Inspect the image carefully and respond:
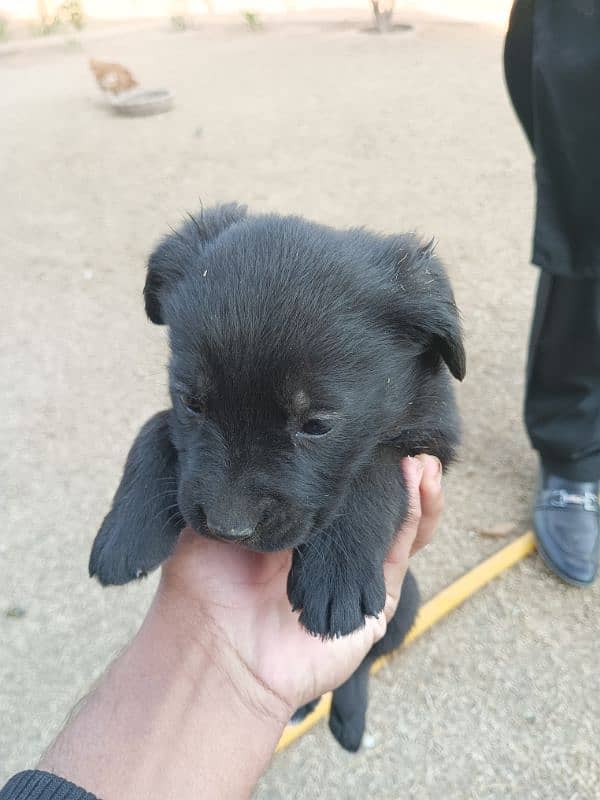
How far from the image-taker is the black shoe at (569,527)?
317 cm

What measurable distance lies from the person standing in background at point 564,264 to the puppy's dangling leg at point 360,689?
40.0 inches

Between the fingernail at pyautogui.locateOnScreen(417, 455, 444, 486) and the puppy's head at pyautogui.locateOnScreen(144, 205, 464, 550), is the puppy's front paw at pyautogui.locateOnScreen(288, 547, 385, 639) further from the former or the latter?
the fingernail at pyautogui.locateOnScreen(417, 455, 444, 486)

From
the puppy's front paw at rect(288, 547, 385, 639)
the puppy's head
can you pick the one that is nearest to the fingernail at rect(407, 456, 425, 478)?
the puppy's head

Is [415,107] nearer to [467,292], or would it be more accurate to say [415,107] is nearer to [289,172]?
[289,172]

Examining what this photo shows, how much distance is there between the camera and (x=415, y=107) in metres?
8.67

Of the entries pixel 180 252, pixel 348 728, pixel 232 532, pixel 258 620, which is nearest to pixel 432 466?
pixel 258 620

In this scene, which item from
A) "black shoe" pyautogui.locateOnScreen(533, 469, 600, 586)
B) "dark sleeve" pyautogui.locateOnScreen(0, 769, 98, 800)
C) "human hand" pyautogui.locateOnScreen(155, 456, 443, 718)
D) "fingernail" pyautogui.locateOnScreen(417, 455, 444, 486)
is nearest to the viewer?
"dark sleeve" pyautogui.locateOnScreen(0, 769, 98, 800)

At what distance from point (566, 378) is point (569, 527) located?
65 centimetres

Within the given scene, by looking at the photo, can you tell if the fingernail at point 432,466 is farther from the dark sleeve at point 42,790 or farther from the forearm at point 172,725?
the dark sleeve at point 42,790

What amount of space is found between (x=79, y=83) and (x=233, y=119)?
406 cm

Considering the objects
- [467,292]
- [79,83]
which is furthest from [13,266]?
[79,83]

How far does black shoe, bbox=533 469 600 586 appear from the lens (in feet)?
10.4

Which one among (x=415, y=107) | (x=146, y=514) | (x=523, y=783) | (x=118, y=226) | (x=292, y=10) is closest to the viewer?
(x=146, y=514)

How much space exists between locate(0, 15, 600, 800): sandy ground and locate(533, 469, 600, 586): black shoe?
0.31 feet
